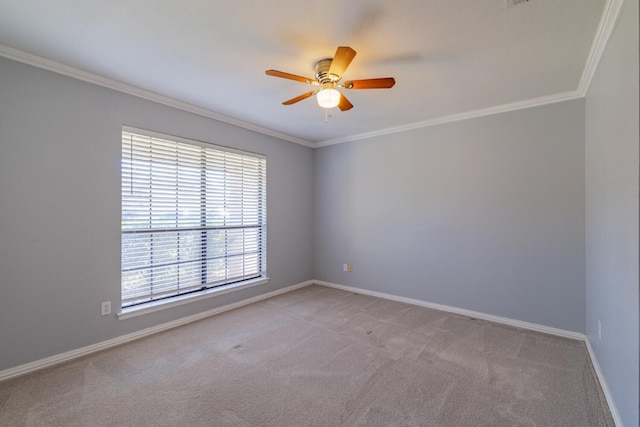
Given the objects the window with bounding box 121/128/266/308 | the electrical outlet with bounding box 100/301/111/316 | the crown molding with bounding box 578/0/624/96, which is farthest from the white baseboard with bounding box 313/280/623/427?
the electrical outlet with bounding box 100/301/111/316

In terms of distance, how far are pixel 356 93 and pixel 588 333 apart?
127 inches

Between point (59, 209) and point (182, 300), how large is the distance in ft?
4.82

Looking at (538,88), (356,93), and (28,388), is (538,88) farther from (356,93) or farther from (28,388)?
(28,388)

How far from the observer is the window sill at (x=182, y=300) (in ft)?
9.16

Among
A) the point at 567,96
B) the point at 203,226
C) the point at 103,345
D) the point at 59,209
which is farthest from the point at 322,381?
the point at 567,96

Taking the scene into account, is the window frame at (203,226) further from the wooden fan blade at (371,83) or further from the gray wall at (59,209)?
the wooden fan blade at (371,83)

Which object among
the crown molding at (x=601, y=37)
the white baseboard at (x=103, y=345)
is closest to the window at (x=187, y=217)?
the white baseboard at (x=103, y=345)

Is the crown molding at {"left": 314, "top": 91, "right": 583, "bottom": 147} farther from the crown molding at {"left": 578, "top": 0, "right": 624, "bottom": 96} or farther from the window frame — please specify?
the window frame

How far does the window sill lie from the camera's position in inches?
110

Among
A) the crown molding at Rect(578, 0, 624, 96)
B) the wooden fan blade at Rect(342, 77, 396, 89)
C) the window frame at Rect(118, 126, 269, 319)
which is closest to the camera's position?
the crown molding at Rect(578, 0, 624, 96)

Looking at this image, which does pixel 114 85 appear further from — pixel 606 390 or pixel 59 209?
pixel 606 390

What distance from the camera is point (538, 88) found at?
2713 mm

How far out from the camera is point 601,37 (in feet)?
6.13

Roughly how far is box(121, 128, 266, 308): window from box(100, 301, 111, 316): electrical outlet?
0.13 metres
